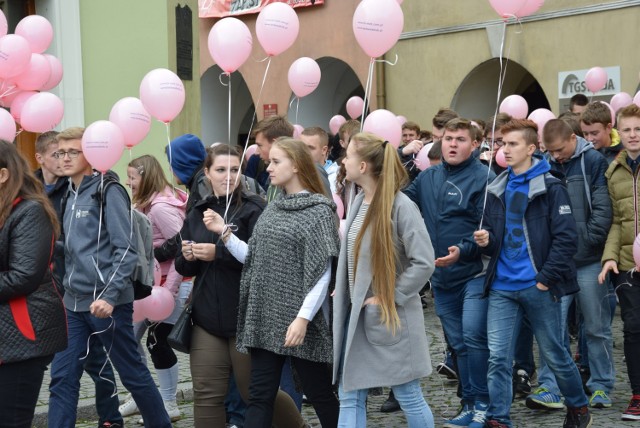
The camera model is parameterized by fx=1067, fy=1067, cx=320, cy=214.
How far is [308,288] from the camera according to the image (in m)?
5.45

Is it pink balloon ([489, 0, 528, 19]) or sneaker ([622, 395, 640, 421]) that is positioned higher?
pink balloon ([489, 0, 528, 19])

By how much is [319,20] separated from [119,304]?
1659 centimetres

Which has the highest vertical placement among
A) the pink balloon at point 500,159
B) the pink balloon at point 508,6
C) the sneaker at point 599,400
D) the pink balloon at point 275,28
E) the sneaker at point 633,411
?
the pink balloon at point 508,6

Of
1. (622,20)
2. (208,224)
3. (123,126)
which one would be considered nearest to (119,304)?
(208,224)

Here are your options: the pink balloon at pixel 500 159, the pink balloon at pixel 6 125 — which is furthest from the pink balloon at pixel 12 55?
the pink balloon at pixel 500 159

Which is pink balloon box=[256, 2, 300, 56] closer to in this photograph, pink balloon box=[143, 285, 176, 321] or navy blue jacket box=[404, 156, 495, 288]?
navy blue jacket box=[404, 156, 495, 288]

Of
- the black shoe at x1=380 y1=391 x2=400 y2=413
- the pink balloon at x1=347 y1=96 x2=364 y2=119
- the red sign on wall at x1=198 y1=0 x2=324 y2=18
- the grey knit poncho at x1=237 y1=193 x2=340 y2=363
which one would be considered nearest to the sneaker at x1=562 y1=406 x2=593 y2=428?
the black shoe at x1=380 y1=391 x2=400 y2=413

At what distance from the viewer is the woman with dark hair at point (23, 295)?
465 cm

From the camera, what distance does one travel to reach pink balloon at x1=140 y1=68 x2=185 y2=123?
22.0 ft

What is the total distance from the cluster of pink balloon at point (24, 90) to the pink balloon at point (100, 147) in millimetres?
1534

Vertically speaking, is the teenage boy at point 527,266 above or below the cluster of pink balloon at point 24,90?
below

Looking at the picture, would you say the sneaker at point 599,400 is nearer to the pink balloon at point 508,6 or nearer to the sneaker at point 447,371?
the sneaker at point 447,371

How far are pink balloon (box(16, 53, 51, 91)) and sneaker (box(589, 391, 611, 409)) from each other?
15.9 ft

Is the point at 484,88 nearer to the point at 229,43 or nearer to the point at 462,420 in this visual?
the point at 229,43
